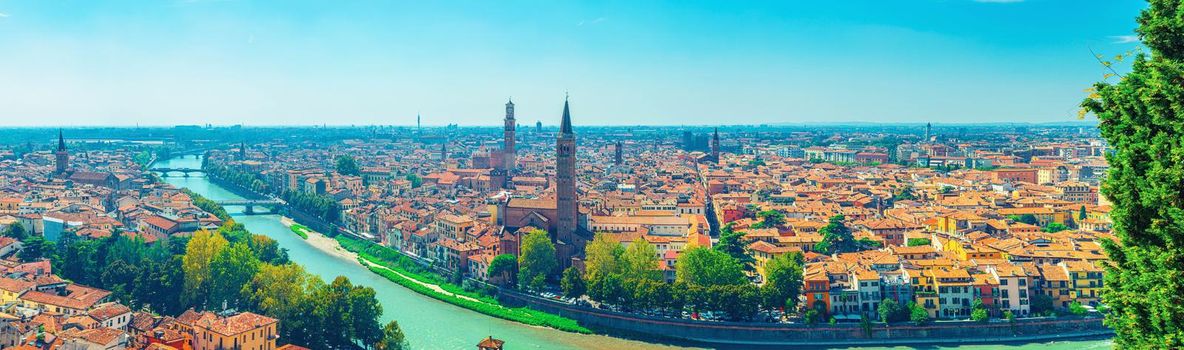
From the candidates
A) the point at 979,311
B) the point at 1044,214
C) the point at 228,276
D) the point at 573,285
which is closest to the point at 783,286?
the point at 979,311

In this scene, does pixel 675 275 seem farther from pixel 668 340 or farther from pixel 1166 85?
pixel 1166 85

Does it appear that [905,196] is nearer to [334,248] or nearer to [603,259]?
[603,259]

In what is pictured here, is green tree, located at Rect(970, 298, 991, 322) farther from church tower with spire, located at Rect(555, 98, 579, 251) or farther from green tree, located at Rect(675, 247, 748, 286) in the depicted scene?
church tower with spire, located at Rect(555, 98, 579, 251)

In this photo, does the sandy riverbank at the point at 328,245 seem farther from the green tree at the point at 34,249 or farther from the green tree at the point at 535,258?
the green tree at the point at 34,249

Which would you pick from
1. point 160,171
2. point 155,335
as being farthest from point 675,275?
point 160,171

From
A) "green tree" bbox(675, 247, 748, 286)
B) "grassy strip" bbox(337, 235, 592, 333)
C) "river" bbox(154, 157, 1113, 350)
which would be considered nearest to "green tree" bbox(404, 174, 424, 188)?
"grassy strip" bbox(337, 235, 592, 333)

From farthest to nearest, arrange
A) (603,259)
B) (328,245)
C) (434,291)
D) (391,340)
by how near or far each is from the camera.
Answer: (328,245) < (434,291) < (603,259) < (391,340)
